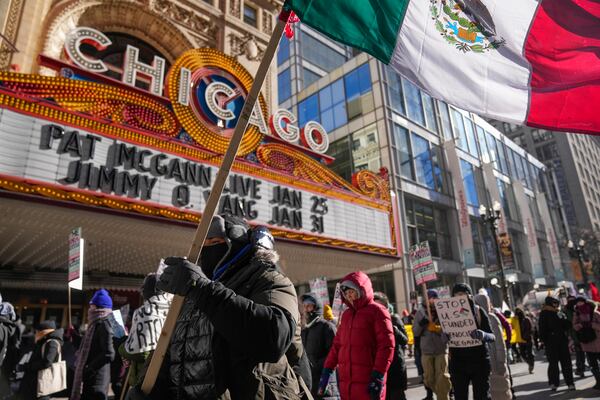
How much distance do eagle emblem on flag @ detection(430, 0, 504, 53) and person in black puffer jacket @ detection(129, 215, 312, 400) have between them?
2601mm

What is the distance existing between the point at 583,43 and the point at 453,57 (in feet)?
3.62

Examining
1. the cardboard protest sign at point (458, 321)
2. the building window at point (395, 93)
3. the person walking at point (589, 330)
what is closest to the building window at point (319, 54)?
the building window at point (395, 93)

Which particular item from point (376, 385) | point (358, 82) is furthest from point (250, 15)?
point (376, 385)

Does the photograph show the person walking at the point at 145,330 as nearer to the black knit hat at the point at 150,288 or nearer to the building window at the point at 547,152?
the black knit hat at the point at 150,288

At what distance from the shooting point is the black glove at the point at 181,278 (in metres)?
1.78

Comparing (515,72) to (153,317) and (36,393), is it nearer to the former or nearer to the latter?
(153,317)

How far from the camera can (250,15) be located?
2005cm

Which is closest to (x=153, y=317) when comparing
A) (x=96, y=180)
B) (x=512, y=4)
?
(x=512, y=4)

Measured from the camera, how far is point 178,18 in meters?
16.8

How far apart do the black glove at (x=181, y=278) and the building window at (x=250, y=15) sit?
20269mm

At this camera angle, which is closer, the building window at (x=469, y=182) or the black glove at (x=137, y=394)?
the black glove at (x=137, y=394)

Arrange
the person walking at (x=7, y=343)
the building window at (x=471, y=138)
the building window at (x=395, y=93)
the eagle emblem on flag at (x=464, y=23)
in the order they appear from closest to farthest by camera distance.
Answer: the eagle emblem on flag at (x=464, y=23), the person walking at (x=7, y=343), the building window at (x=395, y=93), the building window at (x=471, y=138)

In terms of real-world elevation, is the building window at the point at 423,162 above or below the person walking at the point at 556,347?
above

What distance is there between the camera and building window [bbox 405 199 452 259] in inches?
988
